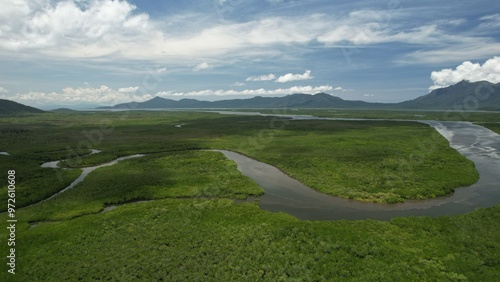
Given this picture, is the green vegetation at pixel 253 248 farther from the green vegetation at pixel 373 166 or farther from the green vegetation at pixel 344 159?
the green vegetation at pixel 344 159

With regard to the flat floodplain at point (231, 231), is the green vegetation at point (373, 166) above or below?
above

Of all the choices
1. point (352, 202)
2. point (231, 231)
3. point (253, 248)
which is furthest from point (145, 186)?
point (352, 202)

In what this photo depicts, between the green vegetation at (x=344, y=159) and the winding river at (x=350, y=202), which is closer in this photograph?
the winding river at (x=350, y=202)

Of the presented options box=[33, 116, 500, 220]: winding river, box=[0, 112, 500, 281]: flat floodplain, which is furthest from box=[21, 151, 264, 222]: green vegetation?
box=[33, 116, 500, 220]: winding river

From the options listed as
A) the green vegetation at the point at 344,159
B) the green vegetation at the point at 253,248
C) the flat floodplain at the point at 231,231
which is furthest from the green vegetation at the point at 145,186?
the green vegetation at the point at 344,159

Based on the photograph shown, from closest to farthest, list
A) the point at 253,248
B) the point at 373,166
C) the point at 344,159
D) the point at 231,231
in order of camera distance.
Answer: the point at 253,248 → the point at 231,231 → the point at 373,166 → the point at 344,159

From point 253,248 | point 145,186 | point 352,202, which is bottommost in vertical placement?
point 253,248

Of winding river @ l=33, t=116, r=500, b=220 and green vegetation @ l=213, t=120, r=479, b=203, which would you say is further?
green vegetation @ l=213, t=120, r=479, b=203

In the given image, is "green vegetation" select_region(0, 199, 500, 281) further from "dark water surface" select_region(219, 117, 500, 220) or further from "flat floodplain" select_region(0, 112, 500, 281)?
"dark water surface" select_region(219, 117, 500, 220)

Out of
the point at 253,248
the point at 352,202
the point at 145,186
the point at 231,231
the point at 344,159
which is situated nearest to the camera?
the point at 253,248

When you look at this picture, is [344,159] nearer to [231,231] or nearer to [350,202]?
[350,202]

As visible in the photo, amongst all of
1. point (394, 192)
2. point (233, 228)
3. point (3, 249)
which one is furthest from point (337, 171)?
point (3, 249)
